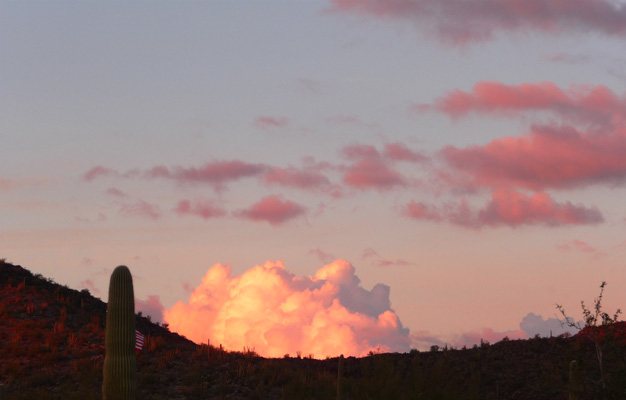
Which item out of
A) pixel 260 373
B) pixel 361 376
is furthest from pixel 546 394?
pixel 260 373

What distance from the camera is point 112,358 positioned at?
82.8 ft

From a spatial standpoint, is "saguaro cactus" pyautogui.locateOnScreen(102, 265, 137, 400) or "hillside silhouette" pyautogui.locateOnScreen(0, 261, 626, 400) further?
"hillside silhouette" pyautogui.locateOnScreen(0, 261, 626, 400)

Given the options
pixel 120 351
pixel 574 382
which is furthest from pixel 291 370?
pixel 574 382

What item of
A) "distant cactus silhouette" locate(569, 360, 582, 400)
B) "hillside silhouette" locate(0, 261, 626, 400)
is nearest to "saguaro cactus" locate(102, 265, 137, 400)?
"hillside silhouette" locate(0, 261, 626, 400)

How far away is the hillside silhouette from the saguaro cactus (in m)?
1.89

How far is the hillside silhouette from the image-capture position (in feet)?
90.5

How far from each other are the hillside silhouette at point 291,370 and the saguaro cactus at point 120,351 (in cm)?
189

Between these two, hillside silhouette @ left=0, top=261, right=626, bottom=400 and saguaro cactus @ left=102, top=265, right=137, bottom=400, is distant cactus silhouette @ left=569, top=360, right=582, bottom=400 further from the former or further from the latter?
saguaro cactus @ left=102, top=265, right=137, bottom=400

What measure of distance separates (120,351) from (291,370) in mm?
Result: 7852

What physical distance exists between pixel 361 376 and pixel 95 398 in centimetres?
1104

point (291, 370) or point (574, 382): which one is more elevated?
point (291, 370)

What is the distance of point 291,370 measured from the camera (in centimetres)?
3031

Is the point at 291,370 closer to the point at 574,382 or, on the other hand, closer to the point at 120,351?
the point at 120,351

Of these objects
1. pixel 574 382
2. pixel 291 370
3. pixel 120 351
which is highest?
pixel 120 351
